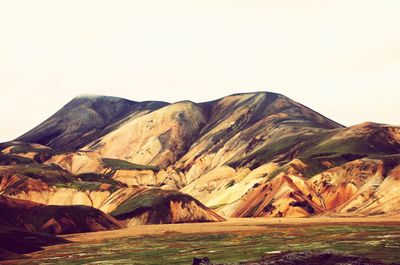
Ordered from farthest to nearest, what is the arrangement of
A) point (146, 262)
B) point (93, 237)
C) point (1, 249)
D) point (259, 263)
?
1. point (93, 237)
2. point (1, 249)
3. point (146, 262)
4. point (259, 263)

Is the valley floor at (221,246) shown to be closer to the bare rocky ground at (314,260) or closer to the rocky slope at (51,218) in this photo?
the bare rocky ground at (314,260)

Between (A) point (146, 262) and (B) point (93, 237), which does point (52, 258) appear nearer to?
(A) point (146, 262)

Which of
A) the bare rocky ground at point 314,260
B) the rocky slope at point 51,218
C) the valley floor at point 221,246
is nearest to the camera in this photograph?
the bare rocky ground at point 314,260

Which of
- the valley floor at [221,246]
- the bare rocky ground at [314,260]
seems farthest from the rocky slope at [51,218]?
the bare rocky ground at [314,260]

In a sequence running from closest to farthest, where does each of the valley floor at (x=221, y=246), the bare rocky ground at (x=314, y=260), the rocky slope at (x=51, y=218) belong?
the bare rocky ground at (x=314, y=260) → the valley floor at (x=221, y=246) → the rocky slope at (x=51, y=218)

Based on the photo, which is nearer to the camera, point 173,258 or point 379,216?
point 173,258

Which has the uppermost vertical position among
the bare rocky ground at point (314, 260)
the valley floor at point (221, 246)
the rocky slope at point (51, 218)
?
the bare rocky ground at point (314, 260)

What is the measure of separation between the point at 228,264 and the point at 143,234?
271 feet

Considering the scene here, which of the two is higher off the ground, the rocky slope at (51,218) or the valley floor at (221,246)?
the valley floor at (221,246)

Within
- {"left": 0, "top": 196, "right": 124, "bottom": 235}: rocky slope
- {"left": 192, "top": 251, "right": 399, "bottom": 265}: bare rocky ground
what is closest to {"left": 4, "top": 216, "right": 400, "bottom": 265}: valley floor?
{"left": 192, "top": 251, "right": 399, "bottom": 265}: bare rocky ground

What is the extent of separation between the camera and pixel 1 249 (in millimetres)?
104750

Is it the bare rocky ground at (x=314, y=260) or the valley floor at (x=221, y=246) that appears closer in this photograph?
the bare rocky ground at (x=314, y=260)

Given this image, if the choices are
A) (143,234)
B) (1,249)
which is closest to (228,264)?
(1,249)

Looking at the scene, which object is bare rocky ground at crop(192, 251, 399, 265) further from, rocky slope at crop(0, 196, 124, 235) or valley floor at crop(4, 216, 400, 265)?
rocky slope at crop(0, 196, 124, 235)
